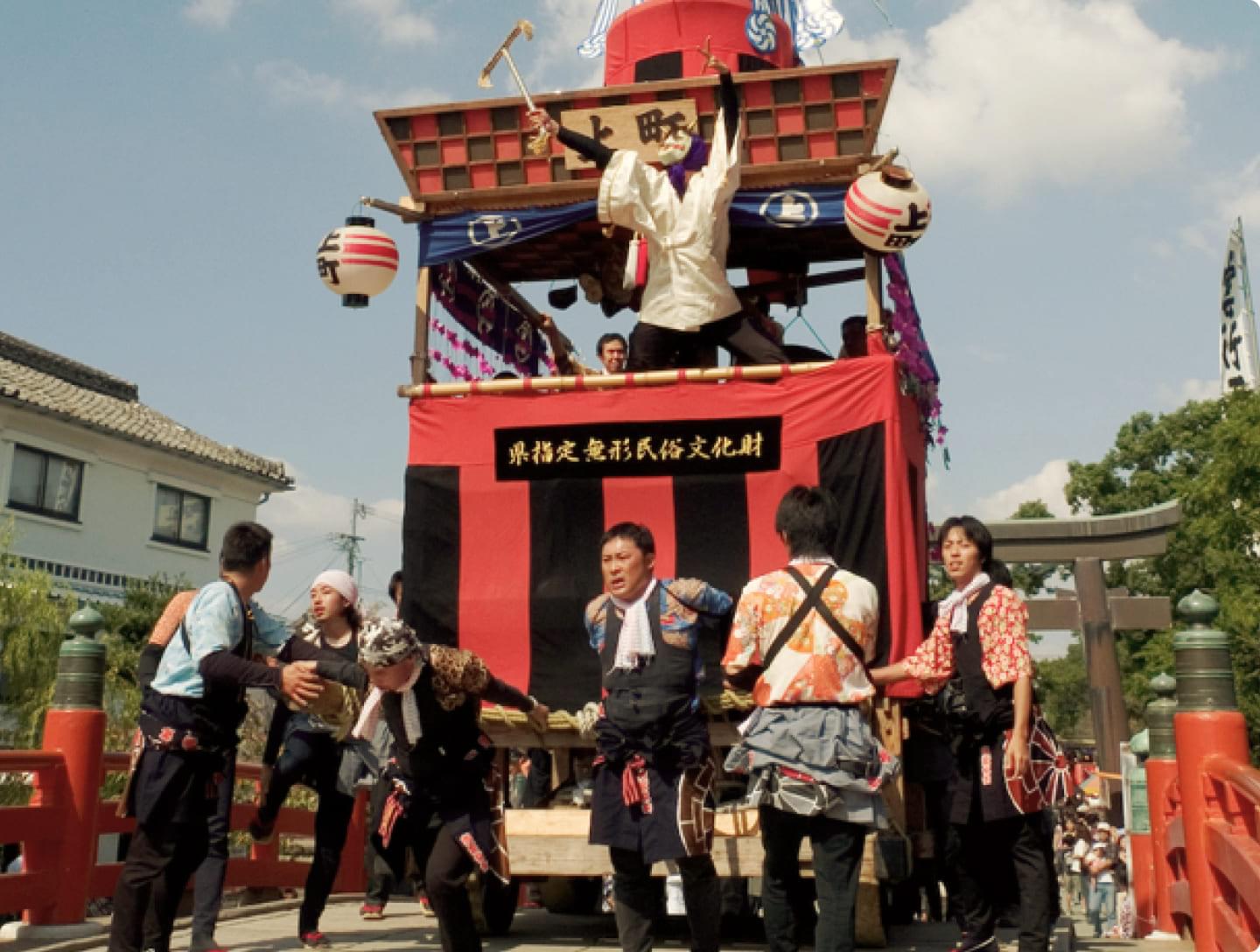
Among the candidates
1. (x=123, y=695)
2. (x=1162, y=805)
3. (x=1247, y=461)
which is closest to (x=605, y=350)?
(x=1162, y=805)

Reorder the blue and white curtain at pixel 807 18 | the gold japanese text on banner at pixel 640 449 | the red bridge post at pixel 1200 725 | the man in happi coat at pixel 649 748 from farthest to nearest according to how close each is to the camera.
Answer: the blue and white curtain at pixel 807 18, the gold japanese text on banner at pixel 640 449, the red bridge post at pixel 1200 725, the man in happi coat at pixel 649 748

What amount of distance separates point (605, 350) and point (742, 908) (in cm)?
371

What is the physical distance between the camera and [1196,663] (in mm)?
5910

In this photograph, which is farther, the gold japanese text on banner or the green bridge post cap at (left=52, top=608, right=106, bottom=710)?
the gold japanese text on banner

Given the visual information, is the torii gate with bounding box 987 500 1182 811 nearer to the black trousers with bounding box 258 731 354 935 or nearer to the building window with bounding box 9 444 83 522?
Answer: the black trousers with bounding box 258 731 354 935

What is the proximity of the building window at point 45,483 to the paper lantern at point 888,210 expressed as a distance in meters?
21.4

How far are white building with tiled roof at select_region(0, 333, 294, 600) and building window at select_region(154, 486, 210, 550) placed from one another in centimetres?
3

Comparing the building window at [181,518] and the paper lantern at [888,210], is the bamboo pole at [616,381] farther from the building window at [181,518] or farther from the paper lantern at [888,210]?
the building window at [181,518]

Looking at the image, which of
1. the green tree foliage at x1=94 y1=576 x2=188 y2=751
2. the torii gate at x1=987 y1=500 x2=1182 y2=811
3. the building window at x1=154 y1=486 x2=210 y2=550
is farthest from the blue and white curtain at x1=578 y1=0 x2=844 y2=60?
the building window at x1=154 y1=486 x2=210 y2=550

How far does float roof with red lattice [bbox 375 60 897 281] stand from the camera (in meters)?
7.18

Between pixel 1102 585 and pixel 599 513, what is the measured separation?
1159 centimetres

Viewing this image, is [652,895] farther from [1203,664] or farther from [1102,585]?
[1102,585]

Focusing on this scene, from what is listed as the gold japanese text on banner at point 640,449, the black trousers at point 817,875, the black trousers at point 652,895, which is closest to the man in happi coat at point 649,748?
the black trousers at point 652,895

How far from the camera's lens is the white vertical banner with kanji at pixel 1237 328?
30484 mm
